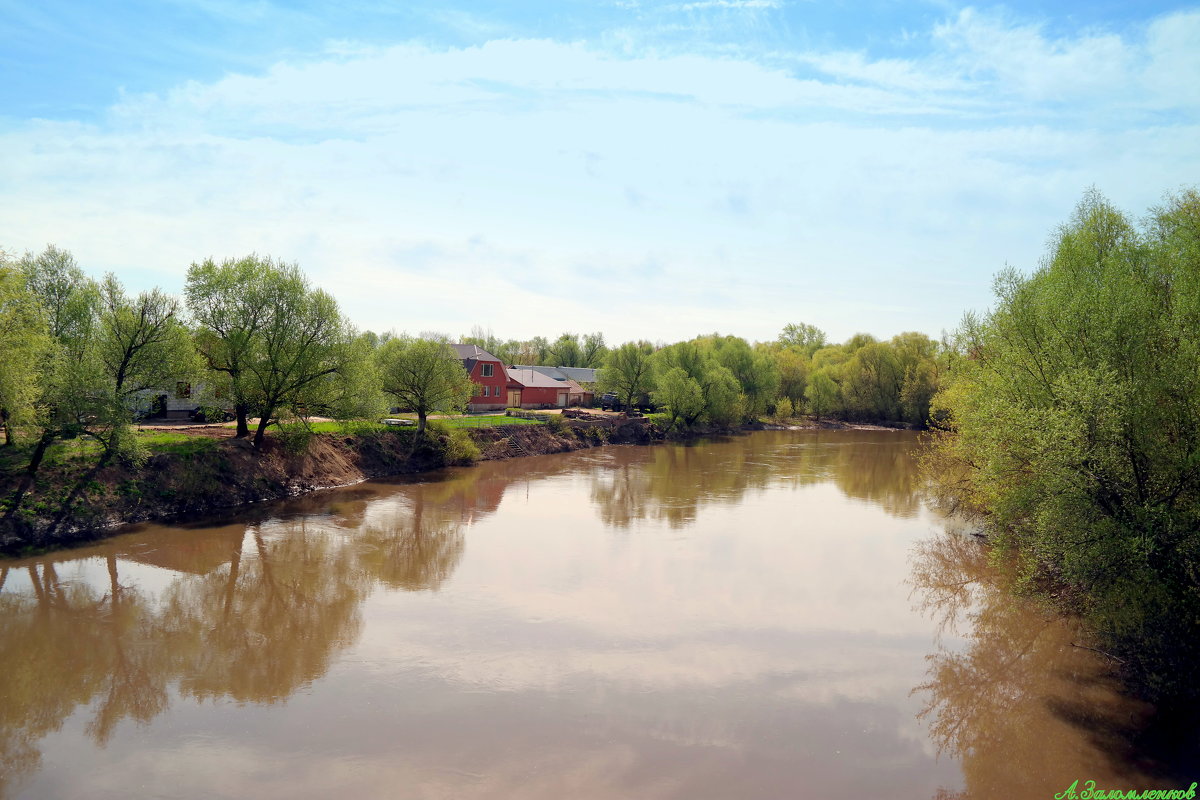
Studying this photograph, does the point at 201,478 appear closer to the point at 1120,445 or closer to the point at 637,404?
the point at 1120,445

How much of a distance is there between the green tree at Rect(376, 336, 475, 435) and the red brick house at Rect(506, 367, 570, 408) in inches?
814

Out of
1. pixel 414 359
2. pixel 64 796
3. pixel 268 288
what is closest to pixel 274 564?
pixel 64 796

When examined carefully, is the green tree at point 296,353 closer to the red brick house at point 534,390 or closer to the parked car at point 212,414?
the parked car at point 212,414

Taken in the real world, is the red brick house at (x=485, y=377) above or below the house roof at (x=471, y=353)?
below

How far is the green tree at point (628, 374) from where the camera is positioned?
220 feet

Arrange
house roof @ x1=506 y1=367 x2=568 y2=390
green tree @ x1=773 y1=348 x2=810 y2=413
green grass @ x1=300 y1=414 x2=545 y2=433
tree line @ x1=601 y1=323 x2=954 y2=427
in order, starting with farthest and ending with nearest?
green tree @ x1=773 y1=348 x2=810 y2=413 < tree line @ x1=601 y1=323 x2=954 y2=427 < house roof @ x1=506 y1=367 x2=568 y2=390 < green grass @ x1=300 y1=414 x2=545 y2=433

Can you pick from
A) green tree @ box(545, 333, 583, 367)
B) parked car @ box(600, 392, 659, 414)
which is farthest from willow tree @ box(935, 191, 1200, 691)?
green tree @ box(545, 333, 583, 367)

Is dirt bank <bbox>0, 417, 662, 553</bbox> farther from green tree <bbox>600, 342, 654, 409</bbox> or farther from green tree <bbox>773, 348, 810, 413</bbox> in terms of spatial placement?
green tree <bbox>773, 348, 810, 413</bbox>

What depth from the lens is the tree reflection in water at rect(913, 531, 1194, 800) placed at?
1075cm

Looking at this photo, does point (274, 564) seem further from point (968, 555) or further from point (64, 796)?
point (968, 555)

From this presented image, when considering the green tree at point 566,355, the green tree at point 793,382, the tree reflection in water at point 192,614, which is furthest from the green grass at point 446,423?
the green tree at point 566,355

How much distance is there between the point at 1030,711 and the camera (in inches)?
507

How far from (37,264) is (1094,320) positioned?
36859 millimetres

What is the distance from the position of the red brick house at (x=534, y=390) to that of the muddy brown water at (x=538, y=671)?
36.7 meters
